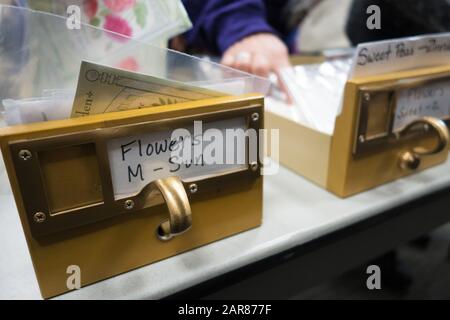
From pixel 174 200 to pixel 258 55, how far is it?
0.53 metres

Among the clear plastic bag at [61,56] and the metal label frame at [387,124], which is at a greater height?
the clear plastic bag at [61,56]

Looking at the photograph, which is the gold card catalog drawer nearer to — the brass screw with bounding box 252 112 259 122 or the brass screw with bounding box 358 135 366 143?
the brass screw with bounding box 252 112 259 122

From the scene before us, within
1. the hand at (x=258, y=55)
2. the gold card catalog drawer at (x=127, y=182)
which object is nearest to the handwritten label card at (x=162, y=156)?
the gold card catalog drawer at (x=127, y=182)

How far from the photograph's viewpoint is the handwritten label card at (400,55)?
1.19 ft

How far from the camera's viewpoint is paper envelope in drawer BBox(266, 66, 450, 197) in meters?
0.37

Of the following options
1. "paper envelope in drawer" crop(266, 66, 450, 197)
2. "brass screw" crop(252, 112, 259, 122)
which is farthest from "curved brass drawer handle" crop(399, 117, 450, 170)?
"brass screw" crop(252, 112, 259, 122)

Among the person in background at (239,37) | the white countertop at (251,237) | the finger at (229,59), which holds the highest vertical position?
the person in background at (239,37)

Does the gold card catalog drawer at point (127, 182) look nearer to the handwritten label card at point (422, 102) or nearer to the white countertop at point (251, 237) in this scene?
the white countertop at point (251, 237)

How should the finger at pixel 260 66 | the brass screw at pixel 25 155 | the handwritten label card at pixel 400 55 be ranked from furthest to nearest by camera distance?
the finger at pixel 260 66, the handwritten label card at pixel 400 55, the brass screw at pixel 25 155

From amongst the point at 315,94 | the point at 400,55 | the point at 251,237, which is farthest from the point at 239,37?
the point at 251,237

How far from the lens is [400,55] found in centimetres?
39

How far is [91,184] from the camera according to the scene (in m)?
0.27

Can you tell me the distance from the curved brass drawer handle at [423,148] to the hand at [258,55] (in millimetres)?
232
